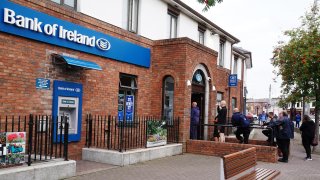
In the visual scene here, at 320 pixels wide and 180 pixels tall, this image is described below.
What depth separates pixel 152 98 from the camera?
13.4 metres

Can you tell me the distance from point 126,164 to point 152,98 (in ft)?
14.8

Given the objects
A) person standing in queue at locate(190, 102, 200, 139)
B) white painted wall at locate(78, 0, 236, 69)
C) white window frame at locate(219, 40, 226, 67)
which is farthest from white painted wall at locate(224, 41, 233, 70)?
person standing in queue at locate(190, 102, 200, 139)

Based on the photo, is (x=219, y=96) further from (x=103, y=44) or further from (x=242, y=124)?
(x=103, y=44)

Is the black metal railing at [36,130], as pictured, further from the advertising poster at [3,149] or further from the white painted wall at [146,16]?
the white painted wall at [146,16]

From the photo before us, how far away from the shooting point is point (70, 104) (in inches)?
382

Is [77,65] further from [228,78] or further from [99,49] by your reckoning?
[228,78]

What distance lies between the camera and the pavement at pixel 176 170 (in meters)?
7.97

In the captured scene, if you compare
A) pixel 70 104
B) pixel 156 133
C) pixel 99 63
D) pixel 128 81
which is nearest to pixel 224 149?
pixel 156 133

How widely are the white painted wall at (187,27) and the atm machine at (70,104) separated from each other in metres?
7.08

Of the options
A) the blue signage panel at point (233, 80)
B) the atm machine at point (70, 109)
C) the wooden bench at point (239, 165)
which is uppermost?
the blue signage panel at point (233, 80)

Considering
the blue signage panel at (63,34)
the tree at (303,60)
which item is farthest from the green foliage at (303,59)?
the blue signage panel at (63,34)

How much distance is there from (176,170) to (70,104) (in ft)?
11.3

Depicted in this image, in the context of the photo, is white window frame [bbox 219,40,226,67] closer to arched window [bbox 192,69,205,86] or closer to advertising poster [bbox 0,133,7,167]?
arched window [bbox 192,69,205,86]

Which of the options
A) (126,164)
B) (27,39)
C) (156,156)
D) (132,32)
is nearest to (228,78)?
(132,32)
